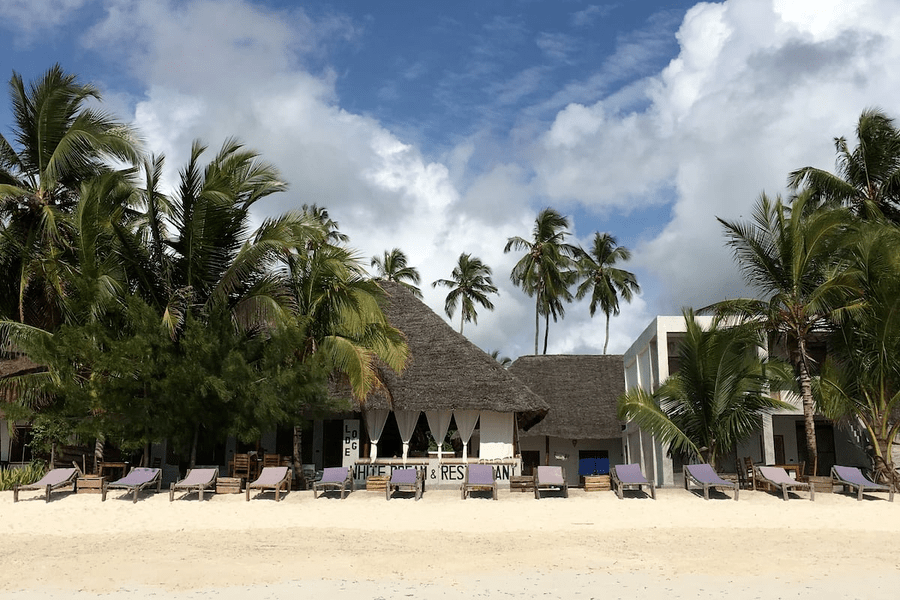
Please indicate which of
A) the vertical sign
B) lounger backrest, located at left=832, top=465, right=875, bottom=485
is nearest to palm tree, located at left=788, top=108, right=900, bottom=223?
lounger backrest, located at left=832, top=465, right=875, bottom=485

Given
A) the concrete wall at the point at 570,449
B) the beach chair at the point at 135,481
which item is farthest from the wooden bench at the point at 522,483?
the concrete wall at the point at 570,449

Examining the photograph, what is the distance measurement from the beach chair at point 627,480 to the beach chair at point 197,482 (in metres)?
7.12

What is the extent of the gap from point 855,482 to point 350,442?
10867 millimetres

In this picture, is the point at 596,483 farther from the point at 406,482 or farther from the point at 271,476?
the point at 271,476

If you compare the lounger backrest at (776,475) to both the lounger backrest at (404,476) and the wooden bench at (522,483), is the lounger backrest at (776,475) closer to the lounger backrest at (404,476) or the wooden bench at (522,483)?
the wooden bench at (522,483)

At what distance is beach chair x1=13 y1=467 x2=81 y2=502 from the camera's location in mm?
13570

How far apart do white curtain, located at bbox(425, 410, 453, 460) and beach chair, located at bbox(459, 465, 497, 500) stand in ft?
12.9

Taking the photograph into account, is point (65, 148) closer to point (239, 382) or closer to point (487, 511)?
point (239, 382)

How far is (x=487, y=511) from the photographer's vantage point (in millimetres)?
12656

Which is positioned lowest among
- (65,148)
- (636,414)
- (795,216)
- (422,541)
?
(422,541)

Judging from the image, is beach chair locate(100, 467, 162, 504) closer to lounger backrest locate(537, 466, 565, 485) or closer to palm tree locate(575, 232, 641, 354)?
lounger backrest locate(537, 466, 565, 485)

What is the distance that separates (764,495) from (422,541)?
6860 millimetres

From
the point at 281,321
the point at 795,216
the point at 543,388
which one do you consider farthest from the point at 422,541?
the point at 543,388

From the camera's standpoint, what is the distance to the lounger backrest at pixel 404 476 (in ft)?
46.2
